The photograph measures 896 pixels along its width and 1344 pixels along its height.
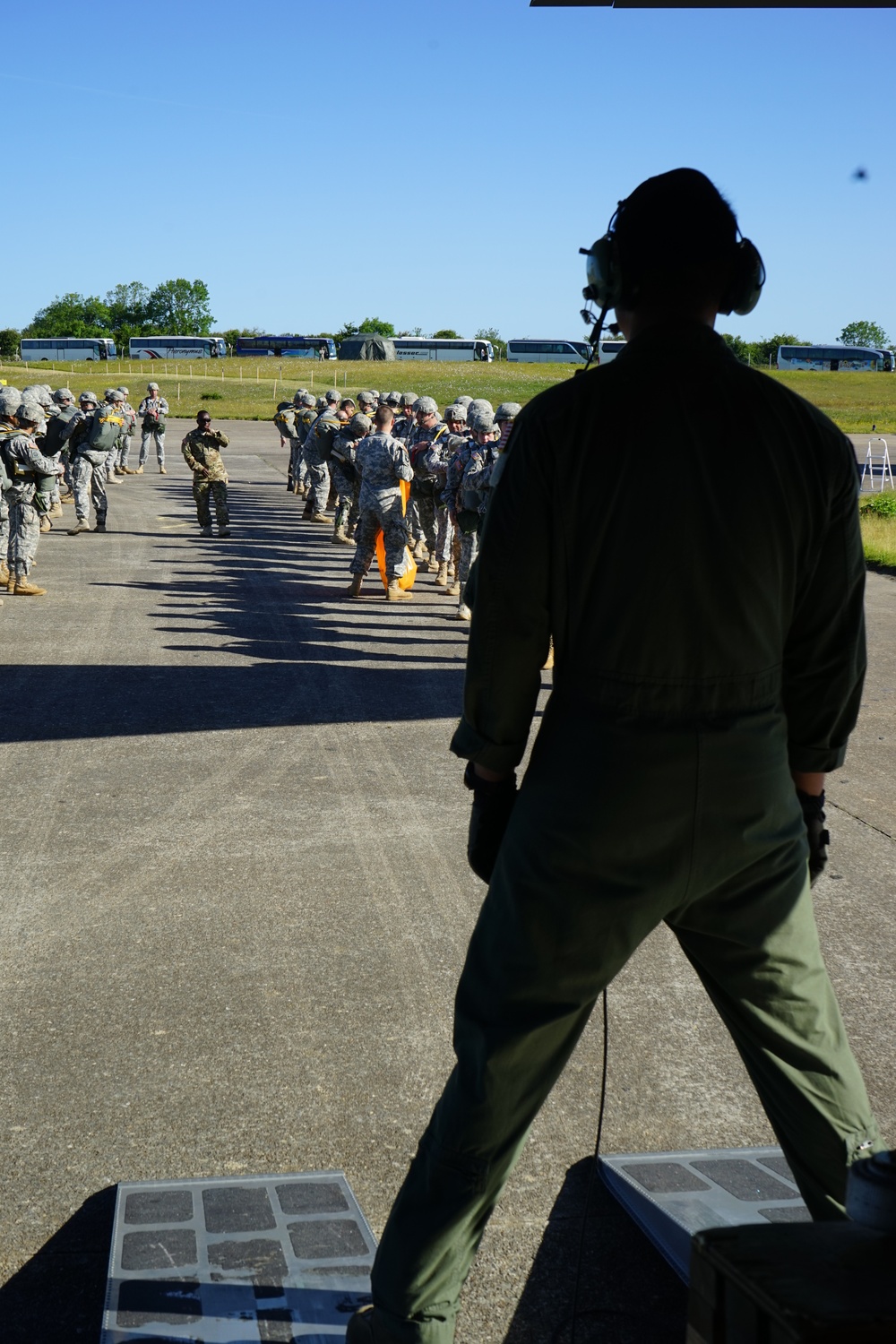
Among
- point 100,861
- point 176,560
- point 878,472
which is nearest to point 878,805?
point 100,861

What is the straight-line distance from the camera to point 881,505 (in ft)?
80.1

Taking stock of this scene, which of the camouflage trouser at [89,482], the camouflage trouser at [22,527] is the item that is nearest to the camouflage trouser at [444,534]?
the camouflage trouser at [22,527]

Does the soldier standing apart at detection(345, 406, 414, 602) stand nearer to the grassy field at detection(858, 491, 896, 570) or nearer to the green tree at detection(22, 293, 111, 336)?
the grassy field at detection(858, 491, 896, 570)

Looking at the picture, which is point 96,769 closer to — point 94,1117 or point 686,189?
point 94,1117

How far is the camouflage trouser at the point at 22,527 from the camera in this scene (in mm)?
14258

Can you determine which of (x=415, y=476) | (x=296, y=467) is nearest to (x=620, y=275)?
(x=415, y=476)

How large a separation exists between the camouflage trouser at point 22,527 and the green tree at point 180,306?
137027mm

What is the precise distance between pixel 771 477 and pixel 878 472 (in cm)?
3384

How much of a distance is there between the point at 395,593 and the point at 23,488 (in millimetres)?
4289

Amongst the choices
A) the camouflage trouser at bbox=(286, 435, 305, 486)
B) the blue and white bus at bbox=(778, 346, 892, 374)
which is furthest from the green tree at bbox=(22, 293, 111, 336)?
the camouflage trouser at bbox=(286, 435, 305, 486)

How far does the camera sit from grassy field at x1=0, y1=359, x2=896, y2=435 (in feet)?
220

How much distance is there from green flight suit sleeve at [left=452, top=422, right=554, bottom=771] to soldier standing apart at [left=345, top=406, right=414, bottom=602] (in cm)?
1254

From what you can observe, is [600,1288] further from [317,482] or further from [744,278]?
[317,482]

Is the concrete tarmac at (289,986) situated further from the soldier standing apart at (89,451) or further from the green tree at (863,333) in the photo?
the green tree at (863,333)
